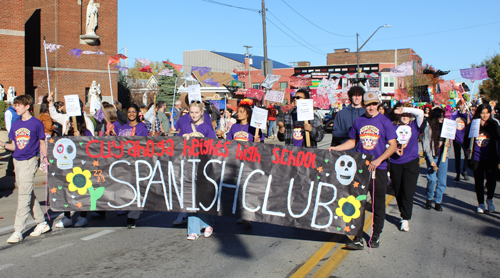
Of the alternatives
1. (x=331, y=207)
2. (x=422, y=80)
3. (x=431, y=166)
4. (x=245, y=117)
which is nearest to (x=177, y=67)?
(x=245, y=117)

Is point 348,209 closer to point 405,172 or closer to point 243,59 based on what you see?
point 405,172

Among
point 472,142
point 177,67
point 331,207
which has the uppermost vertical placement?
point 177,67

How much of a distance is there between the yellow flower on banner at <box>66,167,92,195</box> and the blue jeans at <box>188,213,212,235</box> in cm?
142

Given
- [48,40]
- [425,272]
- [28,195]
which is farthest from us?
[48,40]

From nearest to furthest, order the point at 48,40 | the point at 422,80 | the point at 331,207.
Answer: the point at 331,207 < the point at 48,40 < the point at 422,80

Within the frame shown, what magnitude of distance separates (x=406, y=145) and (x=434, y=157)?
2060mm

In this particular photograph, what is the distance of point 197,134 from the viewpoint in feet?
18.6

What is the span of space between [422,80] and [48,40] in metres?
49.3

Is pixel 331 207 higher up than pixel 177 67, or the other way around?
pixel 177 67

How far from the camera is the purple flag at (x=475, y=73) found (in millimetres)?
11375

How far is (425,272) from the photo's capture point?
4367mm

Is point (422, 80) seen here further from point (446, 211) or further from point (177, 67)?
point (446, 211)

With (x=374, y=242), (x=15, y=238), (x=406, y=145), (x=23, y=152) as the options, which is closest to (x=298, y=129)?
(x=406, y=145)

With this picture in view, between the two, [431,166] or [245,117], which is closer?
[245,117]
